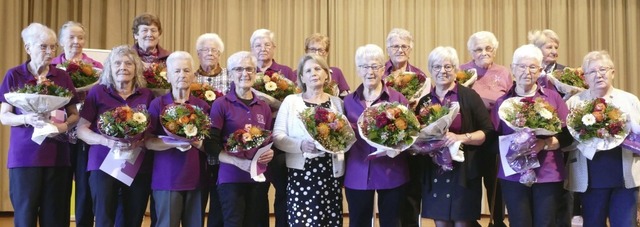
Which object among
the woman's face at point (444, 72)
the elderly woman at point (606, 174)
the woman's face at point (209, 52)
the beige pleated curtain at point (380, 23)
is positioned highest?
the beige pleated curtain at point (380, 23)

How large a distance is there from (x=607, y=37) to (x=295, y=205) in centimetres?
553

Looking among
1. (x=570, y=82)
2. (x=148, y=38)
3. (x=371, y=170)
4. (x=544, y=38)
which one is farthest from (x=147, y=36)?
(x=544, y=38)

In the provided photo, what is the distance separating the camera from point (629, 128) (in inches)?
163

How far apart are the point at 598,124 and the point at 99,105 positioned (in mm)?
2977

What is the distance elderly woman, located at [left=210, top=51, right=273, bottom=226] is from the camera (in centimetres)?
421

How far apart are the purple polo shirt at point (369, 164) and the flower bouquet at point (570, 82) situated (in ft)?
4.07

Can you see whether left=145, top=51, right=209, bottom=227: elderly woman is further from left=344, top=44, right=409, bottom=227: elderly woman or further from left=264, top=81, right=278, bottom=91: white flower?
left=344, top=44, right=409, bottom=227: elderly woman

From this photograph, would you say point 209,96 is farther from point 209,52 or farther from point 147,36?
point 147,36

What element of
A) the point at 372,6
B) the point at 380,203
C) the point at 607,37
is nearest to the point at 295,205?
the point at 380,203

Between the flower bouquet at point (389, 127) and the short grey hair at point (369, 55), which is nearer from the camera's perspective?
the flower bouquet at point (389, 127)

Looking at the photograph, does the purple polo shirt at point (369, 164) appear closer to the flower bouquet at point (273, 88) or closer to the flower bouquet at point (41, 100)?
the flower bouquet at point (273, 88)

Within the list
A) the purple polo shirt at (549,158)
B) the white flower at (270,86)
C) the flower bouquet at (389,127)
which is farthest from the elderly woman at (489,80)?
the white flower at (270,86)

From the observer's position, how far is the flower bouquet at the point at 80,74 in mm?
4609

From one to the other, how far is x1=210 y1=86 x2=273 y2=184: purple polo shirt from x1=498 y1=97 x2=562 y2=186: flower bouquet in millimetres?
1488
